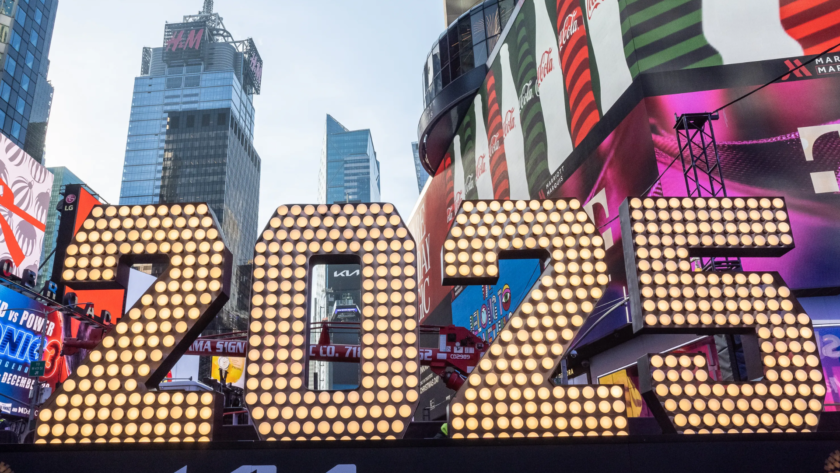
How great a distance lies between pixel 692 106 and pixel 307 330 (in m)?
15.8

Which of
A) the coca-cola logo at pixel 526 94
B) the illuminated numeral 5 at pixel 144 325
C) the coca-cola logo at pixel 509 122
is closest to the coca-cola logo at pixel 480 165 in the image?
the coca-cola logo at pixel 509 122

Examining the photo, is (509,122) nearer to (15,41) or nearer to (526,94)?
(526,94)

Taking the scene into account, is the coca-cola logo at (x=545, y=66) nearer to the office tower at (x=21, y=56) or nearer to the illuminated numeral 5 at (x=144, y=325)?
the illuminated numeral 5 at (x=144, y=325)

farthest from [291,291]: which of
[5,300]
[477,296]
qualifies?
[477,296]

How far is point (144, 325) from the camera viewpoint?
542 cm

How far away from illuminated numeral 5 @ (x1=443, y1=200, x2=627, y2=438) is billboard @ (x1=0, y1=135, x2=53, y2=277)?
27339 millimetres

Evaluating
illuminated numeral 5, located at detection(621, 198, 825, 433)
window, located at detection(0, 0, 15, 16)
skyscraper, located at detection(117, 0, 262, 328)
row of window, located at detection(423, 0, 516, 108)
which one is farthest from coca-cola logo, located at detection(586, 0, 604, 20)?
skyscraper, located at detection(117, 0, 262, 328)

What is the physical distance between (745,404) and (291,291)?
14.7 ft

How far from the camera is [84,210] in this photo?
29.4m

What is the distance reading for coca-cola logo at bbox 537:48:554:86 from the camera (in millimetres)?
24062

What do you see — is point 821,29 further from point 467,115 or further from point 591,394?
point 467,115

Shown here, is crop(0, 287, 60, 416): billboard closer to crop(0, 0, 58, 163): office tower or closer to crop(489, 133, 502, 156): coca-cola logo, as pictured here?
crop(489, 133, 502, 156): coca-cola logo

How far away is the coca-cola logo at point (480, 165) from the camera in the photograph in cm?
3312

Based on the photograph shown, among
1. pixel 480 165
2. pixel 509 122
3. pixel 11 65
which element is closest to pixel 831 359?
pixel 509 122
